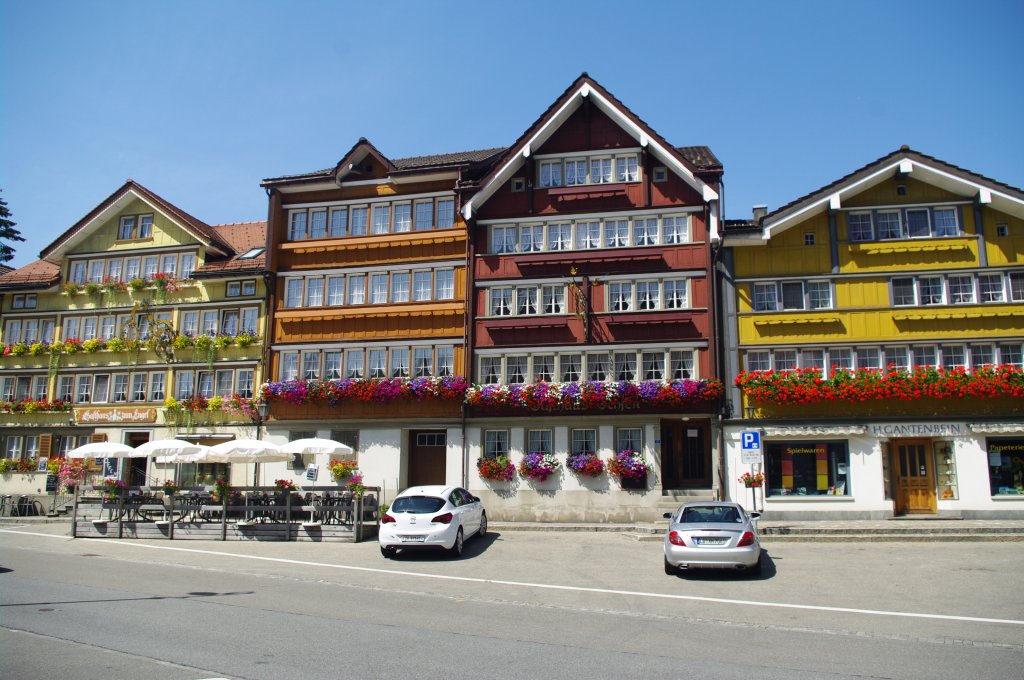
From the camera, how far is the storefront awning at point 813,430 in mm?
26250

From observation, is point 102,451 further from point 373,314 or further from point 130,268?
point 130,268

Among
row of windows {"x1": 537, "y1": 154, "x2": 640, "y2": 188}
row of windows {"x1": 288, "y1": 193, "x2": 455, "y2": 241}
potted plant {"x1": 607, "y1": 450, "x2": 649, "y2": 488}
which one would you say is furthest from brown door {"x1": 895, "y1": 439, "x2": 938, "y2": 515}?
row of windows {"x1": 288, "y1": 193, "x2": 455, "y2": 241}

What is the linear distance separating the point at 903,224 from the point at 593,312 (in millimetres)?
11025

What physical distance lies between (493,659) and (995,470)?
75.2ft

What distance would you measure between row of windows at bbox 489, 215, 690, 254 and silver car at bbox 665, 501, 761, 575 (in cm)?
1445

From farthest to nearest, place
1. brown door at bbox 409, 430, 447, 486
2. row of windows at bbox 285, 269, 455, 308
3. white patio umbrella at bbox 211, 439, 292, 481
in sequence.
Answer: row of windows at bbox 285, 269, 455, 308
brown door at bbox 409, 430, 447, 486
white patio umbrella at bbox 211, 439, 292, 481

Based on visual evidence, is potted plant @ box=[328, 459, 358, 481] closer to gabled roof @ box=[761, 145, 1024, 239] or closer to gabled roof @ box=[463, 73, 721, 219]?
gabled roof @ box=[463, 73, 721, 219]

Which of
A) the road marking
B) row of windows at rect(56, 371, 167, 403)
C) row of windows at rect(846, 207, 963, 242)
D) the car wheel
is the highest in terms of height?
row of windows at rect(846, 207, 963, 242)

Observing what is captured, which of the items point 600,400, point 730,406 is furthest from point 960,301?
point 600,400

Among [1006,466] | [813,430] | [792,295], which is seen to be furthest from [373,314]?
[1006,466]

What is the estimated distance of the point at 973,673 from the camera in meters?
8.59

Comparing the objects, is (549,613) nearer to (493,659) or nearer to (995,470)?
(493,659)

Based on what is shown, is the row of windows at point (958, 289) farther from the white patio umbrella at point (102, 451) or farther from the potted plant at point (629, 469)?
the white patio umbrella at point (102, 451)

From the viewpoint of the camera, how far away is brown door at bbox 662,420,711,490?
2800 cm
